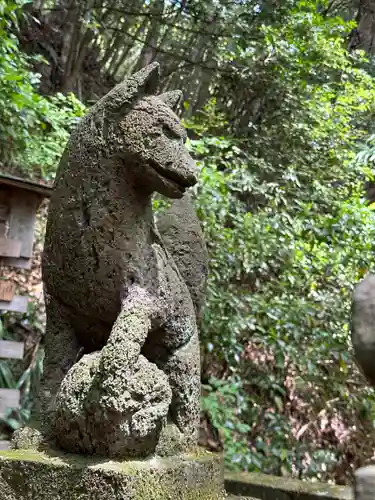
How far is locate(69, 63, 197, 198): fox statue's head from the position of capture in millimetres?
1682

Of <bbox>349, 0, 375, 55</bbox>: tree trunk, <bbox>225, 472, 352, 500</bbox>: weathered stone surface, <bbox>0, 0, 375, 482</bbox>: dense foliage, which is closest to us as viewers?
<bbox>225, 472, 352, 500</bbox>: weathered stone surface

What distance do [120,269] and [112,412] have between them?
1.41 feet

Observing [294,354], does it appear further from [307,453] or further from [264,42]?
[264,42]

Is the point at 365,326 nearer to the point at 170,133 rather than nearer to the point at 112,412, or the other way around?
the point at 112,412

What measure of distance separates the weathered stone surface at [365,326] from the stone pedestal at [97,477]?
3.15 ft

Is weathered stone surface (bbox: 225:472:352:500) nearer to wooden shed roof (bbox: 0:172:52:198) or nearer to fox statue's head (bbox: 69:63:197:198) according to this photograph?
fox statue's head (bbox: 69:63:197:198)

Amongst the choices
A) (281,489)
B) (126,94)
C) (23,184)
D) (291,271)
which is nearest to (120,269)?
(126,94)

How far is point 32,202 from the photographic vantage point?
11.4ft

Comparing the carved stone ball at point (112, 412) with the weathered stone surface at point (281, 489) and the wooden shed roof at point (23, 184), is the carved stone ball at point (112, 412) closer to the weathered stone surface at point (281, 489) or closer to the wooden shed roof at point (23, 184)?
the weathered stone surface at point (281, 489)

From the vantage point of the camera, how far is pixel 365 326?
23.7 inches

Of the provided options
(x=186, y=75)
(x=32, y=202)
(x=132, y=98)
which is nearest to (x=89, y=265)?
(x=132, y=98)

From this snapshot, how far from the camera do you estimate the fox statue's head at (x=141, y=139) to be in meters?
1.68

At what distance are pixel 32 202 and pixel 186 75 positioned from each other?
388cm

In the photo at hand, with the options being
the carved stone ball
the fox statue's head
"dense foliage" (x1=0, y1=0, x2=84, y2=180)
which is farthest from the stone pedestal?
"dense foliage" (x1=0, y1=0, x2=84, y2=180)
